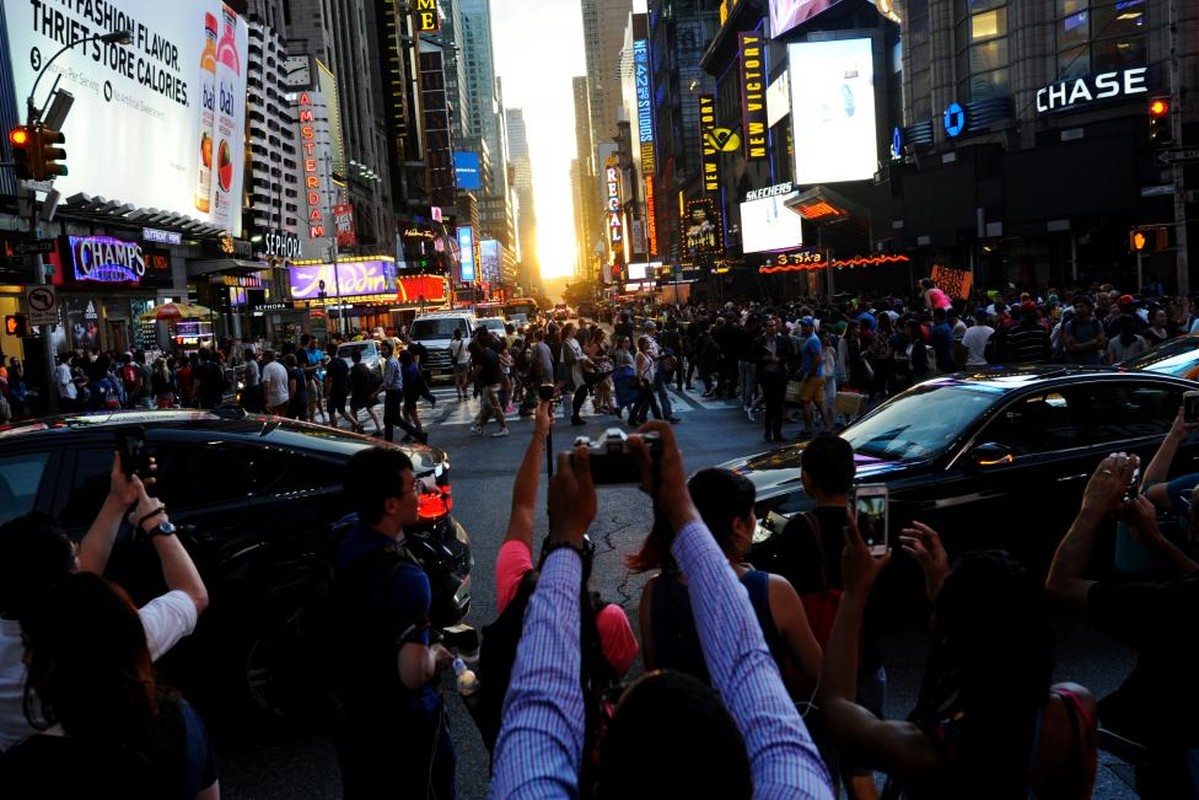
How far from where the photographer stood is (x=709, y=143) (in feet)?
289

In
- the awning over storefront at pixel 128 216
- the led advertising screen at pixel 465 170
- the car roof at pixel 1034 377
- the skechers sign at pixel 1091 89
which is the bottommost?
the car roof at pixel 1034 377

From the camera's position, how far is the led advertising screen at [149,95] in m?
24.9

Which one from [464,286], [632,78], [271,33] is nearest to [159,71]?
[271,33]

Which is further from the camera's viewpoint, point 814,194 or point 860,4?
point 860,4

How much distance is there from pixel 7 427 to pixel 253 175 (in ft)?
126

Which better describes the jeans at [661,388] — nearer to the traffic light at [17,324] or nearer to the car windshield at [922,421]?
the car windshield at [922,421]

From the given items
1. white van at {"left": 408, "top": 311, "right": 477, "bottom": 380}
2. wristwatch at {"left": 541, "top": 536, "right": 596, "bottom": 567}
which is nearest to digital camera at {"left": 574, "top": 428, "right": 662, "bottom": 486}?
wristwatch at {"left": 541, "top": 536, "right": 596, "bottom": 567}

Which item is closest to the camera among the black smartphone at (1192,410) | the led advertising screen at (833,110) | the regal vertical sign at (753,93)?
the black smartphone at (1192,410)

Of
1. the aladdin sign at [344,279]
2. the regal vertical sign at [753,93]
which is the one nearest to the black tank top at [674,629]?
the aladdin sign at [344,279]

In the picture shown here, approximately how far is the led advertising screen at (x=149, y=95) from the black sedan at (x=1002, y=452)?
23094 mm

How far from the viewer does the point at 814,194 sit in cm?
5516

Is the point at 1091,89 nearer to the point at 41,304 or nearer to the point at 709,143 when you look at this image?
the point at 41,304

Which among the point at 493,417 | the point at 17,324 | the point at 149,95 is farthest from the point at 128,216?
the point at 493,417

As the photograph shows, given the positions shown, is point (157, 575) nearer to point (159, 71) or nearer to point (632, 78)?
point (159, 71)
